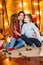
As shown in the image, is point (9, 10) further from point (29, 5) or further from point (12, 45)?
point (12, 45)

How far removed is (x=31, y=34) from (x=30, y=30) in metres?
0.09

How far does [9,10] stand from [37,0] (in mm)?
705

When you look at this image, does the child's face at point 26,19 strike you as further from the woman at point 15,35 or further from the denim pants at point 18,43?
the denim pants at point 18,43

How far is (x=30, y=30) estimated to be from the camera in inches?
133

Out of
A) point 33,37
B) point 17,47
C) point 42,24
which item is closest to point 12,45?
point 17,47

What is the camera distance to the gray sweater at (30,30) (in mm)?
3371

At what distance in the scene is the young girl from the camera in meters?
3.33

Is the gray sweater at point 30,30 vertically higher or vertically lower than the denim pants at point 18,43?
higher

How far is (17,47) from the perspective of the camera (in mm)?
3232

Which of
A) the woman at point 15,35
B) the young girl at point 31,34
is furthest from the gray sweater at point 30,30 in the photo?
the woman at point 15,35

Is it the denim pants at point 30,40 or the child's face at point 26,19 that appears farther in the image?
the child's face at point 26,19

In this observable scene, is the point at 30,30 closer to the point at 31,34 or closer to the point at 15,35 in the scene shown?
the point at 31,34

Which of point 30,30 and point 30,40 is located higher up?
point 30,30

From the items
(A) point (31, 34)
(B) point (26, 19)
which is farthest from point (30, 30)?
(B) point (26, 19)
